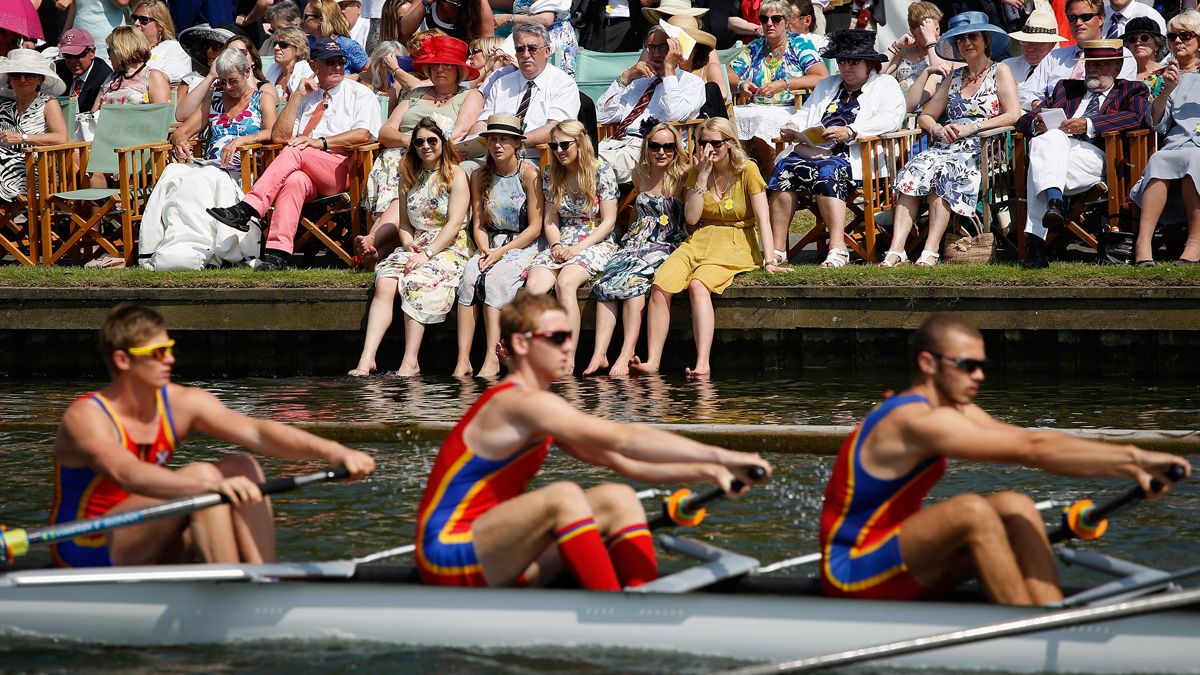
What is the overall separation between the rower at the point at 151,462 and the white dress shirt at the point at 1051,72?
775 cm

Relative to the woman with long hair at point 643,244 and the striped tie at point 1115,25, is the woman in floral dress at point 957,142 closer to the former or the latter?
the striped tie at point 1115,25

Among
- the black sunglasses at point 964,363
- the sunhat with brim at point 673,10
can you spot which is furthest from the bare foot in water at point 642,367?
the black sunglasses at point 964,363

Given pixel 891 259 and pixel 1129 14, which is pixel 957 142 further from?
pixel 1129 14

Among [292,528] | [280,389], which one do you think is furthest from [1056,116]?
[292,528]

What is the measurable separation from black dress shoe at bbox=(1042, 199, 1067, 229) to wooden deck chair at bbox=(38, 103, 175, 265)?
7168 mm

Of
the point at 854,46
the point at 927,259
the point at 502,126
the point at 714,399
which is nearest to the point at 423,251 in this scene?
the point at 502,126

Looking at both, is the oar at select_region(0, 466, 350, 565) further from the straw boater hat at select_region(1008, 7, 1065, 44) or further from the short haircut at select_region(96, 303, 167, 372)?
the straw boater hat at select_region(1008, 7, 1065, 44)

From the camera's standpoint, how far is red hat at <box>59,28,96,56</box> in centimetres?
1473

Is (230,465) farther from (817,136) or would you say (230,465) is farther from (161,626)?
(817,136)

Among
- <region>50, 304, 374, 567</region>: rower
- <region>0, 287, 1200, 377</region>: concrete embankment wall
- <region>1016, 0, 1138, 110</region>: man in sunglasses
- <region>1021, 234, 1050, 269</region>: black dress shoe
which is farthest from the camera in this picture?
<region>1016, 0, 1138, 110</region>: man in sunglasses

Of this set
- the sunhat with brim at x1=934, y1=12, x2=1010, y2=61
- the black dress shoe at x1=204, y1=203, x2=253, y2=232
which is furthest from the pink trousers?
the sunhat with brim at x1=934, y1=12, x2=1010, y2=61

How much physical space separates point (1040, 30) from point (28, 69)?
8507mm

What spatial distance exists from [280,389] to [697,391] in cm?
301

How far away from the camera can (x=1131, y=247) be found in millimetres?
11555
